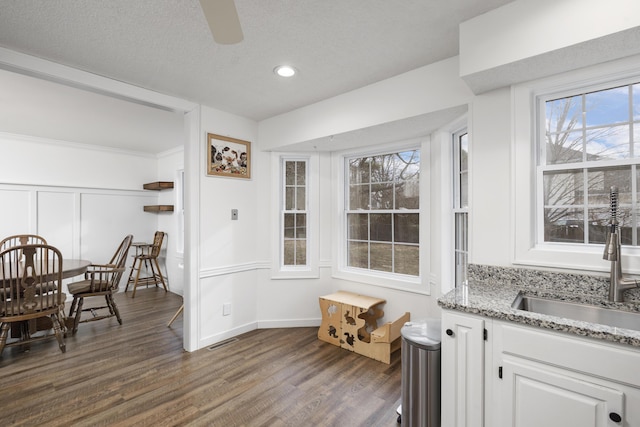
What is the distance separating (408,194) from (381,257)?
75 cm

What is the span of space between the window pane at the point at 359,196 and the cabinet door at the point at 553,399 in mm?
2229

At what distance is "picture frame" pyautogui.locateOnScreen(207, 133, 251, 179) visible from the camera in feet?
10.3

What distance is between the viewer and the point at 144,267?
584cm

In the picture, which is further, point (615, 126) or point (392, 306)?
point (392, 306)

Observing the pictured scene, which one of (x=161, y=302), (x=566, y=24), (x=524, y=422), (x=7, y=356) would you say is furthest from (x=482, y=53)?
(x=161, y=302)

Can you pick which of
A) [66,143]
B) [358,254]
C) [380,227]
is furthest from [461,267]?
[66,143]

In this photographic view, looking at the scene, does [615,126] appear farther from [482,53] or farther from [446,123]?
[446,123]

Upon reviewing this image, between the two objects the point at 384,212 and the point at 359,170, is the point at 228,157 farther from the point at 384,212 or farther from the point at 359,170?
the point at 384,212

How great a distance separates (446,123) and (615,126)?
107 centimetres

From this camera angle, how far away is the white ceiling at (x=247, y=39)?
5.40 ft

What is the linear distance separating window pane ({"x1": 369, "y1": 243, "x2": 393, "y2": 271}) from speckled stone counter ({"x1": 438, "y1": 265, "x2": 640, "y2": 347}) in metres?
1.27

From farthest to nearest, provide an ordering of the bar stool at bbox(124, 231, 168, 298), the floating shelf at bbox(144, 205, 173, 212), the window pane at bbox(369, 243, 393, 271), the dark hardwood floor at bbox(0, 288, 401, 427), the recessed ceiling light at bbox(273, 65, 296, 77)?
the floating shelf at bbox(144, 205, 173, 212), the bar stool at bbox(124, 231, 168, 298), the window pane at bbox(369, 243, 393, 271), the recessed ceiling light at bbox(273, 65, 296, 77), the dark hardwood floor at bbox(0, 288, 401, 427)

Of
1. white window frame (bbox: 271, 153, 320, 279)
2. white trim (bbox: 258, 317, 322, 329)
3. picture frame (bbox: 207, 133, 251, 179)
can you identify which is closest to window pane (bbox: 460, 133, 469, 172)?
white window frame (bbox: 271, 153, 320, 279)

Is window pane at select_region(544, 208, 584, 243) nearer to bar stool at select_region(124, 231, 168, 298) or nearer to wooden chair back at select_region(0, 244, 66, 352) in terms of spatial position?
wooden chair back at select_region(0, 244, 66, 352)
